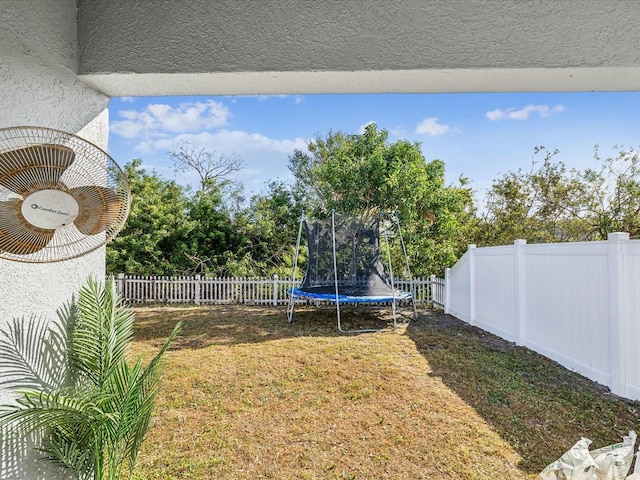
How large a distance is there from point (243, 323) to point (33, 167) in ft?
17.5

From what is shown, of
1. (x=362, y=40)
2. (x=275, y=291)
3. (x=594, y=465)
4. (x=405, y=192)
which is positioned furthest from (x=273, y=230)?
(x=594, y=465)

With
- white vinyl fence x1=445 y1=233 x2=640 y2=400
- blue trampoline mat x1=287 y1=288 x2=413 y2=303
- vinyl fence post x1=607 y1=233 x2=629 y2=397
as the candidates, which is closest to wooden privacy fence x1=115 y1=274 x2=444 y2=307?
blue trampoline mat x1=287 y1=288 x2=413 y2=303

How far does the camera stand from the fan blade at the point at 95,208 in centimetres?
140

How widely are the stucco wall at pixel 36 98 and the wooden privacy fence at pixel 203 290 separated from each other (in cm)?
693

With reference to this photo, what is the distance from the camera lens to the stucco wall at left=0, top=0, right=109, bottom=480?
1350 millimetres

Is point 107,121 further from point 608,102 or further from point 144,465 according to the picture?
point 608,102

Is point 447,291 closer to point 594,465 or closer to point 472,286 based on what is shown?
point 472,286

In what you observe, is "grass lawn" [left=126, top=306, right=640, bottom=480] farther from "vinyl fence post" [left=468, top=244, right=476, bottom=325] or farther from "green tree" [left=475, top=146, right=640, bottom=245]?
"green tree" [left=475, top=146, right=640, bottom=245]

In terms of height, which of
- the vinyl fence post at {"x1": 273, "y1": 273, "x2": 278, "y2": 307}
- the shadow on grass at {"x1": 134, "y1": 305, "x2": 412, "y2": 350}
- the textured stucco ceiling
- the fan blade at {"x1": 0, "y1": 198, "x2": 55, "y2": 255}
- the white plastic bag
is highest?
the textured stucco ceiling

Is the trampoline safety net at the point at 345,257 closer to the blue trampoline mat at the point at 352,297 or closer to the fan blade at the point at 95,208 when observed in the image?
the blue trampoline mat at the point at 352,297

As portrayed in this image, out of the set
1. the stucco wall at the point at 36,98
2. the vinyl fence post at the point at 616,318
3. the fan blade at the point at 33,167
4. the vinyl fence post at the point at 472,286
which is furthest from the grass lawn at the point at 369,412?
the fan blade at the point at 33,167

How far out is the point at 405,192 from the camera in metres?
7.20

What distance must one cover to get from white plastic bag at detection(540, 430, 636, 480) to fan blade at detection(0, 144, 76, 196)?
215cm

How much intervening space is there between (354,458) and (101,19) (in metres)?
2.53
